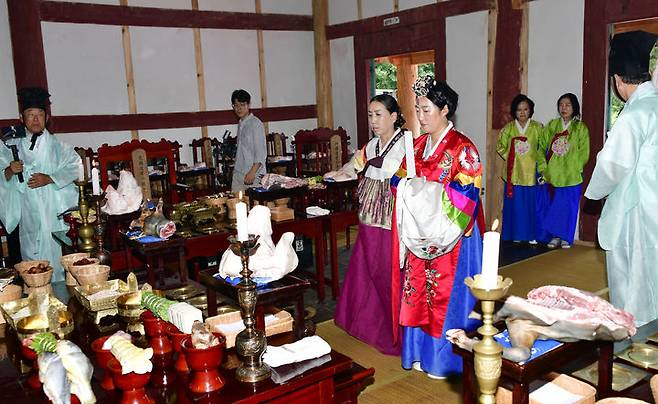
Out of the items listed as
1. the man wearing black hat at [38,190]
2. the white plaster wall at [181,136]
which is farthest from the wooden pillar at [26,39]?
the man wearing black hat at [38,190]

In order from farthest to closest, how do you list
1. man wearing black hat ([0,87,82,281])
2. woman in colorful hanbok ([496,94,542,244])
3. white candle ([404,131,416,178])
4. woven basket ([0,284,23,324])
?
1. woman in colorful hanbok ([496,94,542,244])
2. man wearing black hat ([0,87,82,281])
3. white candle ([404,131,416,178])
4. woven basket ([0,284,23,324])

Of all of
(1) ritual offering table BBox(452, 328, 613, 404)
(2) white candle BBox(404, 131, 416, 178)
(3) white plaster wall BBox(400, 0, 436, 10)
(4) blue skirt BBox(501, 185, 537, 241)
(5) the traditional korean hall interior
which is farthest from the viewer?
(3) white plaster wall BBox(400, 0, 436, 10)

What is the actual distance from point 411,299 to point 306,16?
603cm

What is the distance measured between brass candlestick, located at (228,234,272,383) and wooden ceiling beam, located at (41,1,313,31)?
5.72 meters

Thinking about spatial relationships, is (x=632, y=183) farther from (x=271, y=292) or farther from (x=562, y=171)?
(x=562, y=171)

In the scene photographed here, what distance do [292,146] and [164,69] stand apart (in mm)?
1889

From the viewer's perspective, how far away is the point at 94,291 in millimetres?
2412

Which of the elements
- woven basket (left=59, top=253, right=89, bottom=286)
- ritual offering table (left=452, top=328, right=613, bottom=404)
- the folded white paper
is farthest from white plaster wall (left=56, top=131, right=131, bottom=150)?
ritual offering table (left=452, top=328, right=613, bottom=404)

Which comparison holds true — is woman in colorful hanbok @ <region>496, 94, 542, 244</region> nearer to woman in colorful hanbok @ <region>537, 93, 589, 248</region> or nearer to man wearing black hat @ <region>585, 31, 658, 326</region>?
woman in colorful hanbok @ <region>537, 93, 589, 248</region>

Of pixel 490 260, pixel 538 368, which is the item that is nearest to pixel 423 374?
pixel 538 368

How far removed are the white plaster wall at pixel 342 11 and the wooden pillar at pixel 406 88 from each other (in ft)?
2.94

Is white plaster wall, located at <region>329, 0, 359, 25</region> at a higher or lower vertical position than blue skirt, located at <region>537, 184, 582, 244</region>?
higher

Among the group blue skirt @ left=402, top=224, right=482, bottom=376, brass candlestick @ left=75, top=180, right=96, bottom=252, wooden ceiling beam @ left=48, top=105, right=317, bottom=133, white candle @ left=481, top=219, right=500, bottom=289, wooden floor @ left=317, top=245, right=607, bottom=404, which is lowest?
wooden floor @ left=317, top=245, right=607, bottom=404

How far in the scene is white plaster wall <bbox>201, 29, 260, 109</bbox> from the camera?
24.4 ft
